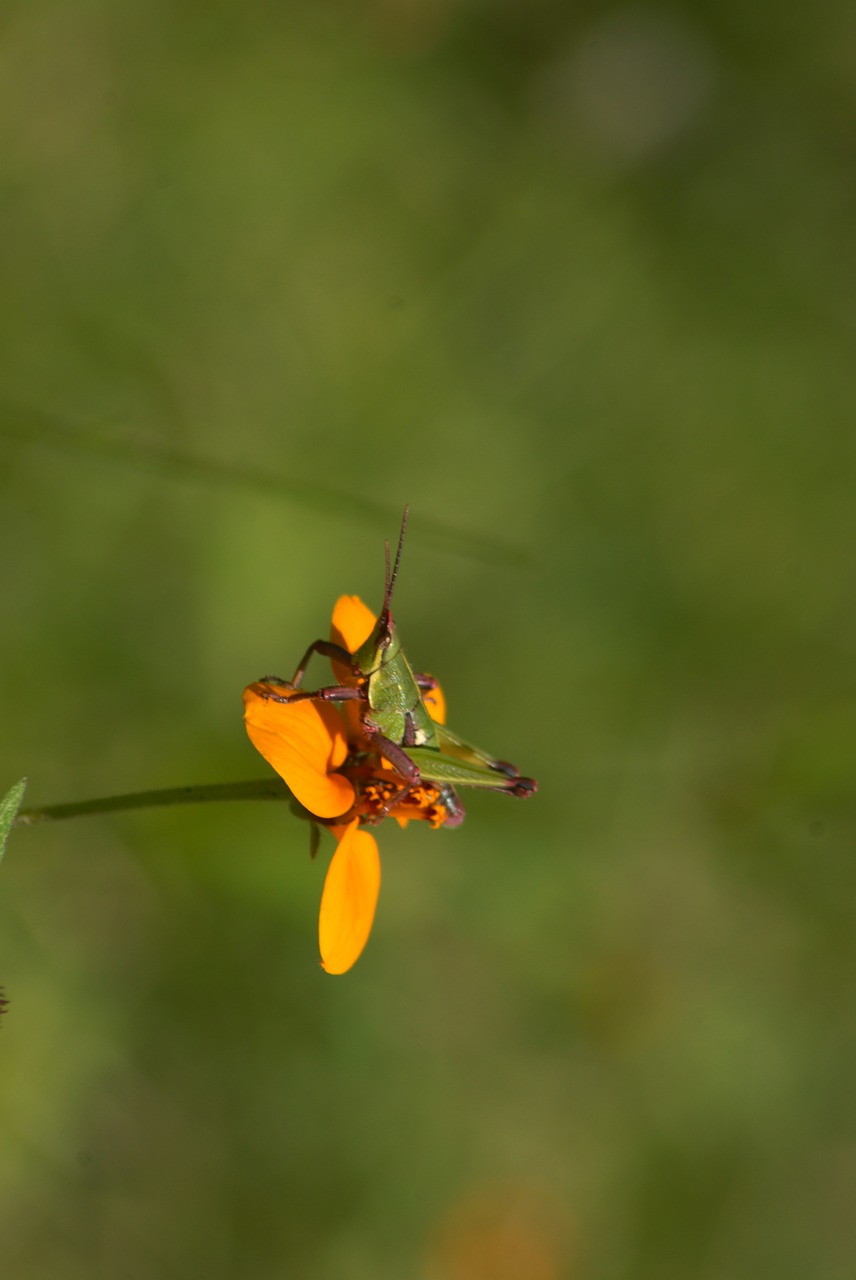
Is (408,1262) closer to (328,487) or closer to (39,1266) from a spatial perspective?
(39,1266)

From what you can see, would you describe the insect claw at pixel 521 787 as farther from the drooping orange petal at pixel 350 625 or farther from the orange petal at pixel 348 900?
the drooping orange petal at pixel 350 625

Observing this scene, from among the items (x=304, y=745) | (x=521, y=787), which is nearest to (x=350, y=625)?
(x=304, y=745)

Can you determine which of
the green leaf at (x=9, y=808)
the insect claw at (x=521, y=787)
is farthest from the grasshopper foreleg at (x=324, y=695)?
the green leaf at (x=9, y=808)

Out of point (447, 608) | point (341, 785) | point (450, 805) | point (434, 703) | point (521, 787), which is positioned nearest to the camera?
point (341, 785)

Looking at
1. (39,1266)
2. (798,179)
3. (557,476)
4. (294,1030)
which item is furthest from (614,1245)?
(798,179)

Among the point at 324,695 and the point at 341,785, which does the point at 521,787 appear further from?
the point at 324,695
